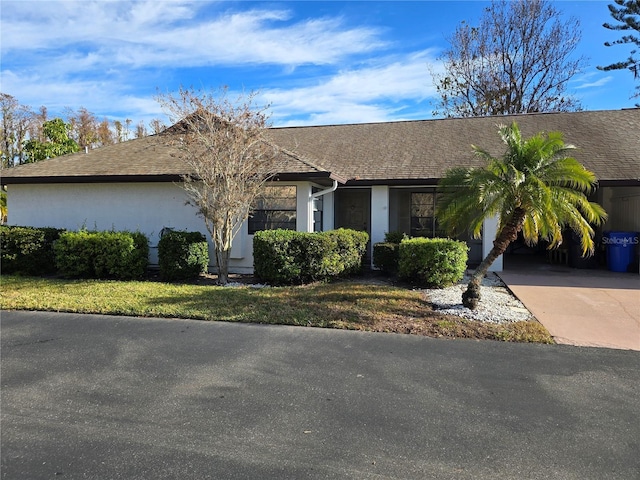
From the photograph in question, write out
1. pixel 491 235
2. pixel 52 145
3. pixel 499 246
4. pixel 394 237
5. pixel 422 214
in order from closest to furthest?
1. pixel 499 246
2. pixel 394 237
3. pixel 491 235
4. pixel 422 214
5. pixel 52 145

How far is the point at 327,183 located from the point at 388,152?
3.07 meters

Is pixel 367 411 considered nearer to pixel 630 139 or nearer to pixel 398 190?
pixel 398 190

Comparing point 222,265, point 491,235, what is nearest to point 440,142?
point 491,235

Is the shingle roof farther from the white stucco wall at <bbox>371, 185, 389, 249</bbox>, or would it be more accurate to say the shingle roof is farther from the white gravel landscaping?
the white gravel landscaping

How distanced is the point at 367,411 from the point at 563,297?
6819 millimetres

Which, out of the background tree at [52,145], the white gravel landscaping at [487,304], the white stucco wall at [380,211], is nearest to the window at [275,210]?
the white stucco wall at [380,211]

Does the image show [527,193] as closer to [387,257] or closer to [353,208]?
[387,257]

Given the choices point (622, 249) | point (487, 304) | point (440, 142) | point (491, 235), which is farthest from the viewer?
point (440, 142)

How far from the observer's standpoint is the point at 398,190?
47.9 ft

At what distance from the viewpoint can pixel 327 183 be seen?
1300cm

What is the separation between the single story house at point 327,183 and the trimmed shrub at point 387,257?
57.7 inches

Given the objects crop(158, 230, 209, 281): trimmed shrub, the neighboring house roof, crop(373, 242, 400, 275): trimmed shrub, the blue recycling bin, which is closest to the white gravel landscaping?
crop(373, 242, 400, 275): trimmed shrub

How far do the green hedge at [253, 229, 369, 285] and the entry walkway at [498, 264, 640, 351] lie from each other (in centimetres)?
411

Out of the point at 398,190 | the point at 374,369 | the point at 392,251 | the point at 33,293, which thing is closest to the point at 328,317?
the point at 374,369
